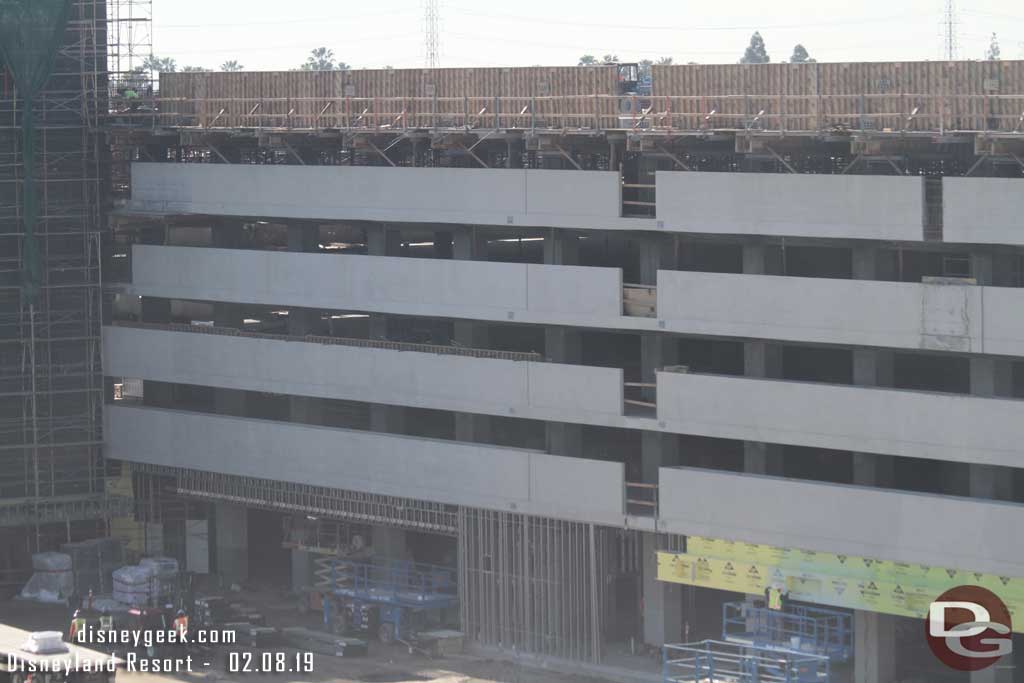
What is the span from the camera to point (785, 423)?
179ft

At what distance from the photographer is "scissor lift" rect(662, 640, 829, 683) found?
53.1 metres

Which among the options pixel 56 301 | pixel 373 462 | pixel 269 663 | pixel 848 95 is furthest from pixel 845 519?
pixel 56 301

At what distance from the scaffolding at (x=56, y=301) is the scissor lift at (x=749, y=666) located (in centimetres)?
2472

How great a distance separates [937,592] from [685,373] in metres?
9.56

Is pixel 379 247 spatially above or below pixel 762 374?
above

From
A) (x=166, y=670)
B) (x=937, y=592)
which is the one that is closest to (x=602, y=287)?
(x=937, y=592)

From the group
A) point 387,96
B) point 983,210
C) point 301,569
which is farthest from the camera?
point 301,569

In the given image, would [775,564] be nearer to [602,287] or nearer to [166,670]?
[602,287]

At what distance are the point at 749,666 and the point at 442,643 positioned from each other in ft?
36.2

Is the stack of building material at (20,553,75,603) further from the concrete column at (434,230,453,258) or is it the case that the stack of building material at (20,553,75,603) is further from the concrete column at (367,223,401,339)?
the concrete column at (434,230,453,258)

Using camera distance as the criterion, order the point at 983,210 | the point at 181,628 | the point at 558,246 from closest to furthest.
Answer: the point at 983,210, the point at 558,246, the point at 181,628

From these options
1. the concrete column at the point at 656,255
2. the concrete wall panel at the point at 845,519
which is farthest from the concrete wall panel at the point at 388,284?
the concrete wall panel at the point at 845,519

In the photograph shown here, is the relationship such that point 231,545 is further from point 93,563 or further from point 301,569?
point 93,563

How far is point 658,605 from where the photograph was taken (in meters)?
59.2
